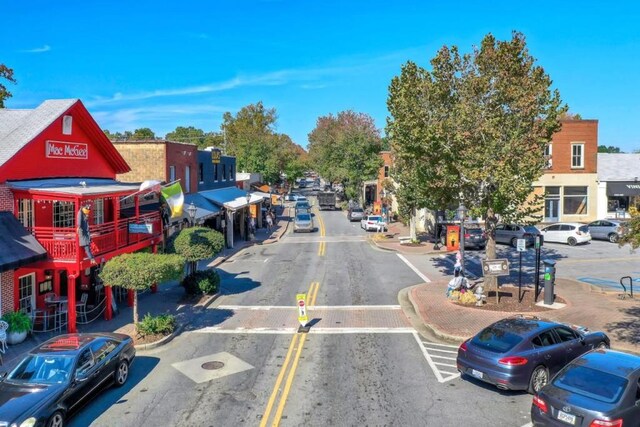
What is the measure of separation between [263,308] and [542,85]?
13.7 metres

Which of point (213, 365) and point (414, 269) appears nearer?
point (213, 365)

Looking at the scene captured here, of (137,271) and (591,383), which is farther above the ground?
(137,271)

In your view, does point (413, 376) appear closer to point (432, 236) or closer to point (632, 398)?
point (632, 398)

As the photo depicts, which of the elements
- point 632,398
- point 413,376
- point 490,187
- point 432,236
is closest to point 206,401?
point 413,376

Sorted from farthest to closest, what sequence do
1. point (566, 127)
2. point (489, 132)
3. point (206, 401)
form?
point (566, 127) < point (489, 132) < point (206, 401)

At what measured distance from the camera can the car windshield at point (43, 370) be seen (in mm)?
10672

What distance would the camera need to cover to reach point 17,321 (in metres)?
15.8

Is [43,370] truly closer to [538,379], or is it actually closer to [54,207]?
[54,207]

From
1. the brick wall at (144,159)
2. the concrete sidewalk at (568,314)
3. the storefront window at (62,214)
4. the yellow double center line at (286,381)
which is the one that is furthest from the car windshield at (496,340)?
the brick wall at (144,159)

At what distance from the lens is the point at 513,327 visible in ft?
41.2

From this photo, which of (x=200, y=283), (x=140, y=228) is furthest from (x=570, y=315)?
(x=140, y=228)

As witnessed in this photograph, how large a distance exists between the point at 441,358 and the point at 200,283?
444 inches

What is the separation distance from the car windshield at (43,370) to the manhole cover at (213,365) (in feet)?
11.9

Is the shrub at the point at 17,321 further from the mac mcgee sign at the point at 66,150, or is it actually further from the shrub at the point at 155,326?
the mac mcgee sign at the point at 66,150
